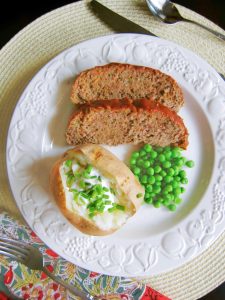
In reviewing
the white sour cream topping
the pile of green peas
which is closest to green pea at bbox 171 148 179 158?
the pile of green peas

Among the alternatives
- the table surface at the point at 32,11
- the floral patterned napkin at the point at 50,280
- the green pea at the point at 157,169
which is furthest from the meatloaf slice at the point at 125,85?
the floral patterned napkin at the point at 50,280

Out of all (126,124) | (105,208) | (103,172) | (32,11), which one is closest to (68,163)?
(103,172)

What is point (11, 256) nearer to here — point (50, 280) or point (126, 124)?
point (50, 280)

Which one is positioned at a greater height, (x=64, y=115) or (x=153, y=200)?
(x=64, y=115)

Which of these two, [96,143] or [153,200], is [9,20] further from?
[153,200]

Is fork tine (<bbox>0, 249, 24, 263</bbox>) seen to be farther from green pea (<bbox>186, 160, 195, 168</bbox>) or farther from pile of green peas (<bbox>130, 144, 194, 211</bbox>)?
green pea (<bbox>186, 160, 195, 168</bbox>)

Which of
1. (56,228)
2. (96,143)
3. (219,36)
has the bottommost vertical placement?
(56,228)

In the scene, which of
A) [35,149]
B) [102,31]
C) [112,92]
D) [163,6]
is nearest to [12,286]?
[35,149]

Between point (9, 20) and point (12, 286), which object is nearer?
point (12, 286)
